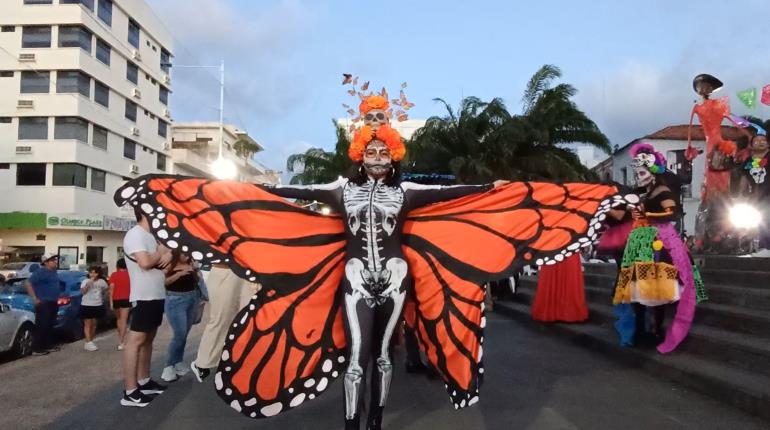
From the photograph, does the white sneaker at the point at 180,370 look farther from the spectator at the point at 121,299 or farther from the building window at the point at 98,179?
the building window at the point at 98,179

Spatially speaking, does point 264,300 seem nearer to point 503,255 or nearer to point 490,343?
point 503,255

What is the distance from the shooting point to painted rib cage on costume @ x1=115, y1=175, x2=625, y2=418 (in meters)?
4.16

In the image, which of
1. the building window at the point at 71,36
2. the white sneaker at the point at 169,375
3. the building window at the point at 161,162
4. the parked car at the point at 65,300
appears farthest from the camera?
the building window at the point at 161,162

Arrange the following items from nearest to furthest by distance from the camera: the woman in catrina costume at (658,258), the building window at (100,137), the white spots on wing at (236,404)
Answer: the white spots on wing at (236,404), the woman in catrina costume at (658,258), the building window at (100,137)

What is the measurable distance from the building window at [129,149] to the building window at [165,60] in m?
7.71

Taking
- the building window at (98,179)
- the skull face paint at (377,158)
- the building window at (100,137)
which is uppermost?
the building window at (100,137)

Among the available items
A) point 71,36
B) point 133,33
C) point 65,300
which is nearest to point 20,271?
point 65,300

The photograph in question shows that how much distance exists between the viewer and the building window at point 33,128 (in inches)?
1433

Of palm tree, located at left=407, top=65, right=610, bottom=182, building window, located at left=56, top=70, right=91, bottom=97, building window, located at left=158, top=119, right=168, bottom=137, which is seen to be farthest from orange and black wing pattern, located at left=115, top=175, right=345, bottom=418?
building window, located at left=158, top=119, right=168, bottom=137

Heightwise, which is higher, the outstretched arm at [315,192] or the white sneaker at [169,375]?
the outstretched arm at [315,192]

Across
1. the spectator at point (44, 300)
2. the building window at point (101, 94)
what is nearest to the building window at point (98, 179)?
the building window at point (101, 94)

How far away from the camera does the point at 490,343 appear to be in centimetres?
881

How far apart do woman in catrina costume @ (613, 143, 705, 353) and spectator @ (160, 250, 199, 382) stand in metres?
4.52

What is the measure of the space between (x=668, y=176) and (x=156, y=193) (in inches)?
194
